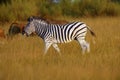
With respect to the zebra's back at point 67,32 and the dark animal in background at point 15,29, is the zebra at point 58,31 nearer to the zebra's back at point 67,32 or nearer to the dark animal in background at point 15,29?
the zebra's back at point 67,32

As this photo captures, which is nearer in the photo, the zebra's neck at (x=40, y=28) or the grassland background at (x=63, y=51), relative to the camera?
the grassland background at (x=63, y=51)

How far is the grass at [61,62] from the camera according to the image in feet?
25.7

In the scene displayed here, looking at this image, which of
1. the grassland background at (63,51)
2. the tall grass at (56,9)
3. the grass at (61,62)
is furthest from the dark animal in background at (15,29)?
the tall grass at (56,9)

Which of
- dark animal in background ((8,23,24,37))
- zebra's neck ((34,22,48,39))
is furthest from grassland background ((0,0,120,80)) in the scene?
zebra's neck ((34,22,48,39))

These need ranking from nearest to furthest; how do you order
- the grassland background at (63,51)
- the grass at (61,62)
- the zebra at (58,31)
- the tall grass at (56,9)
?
the grass at (61,62), the grassland background at (63,51), the zebra at (58,31), the tall grass at (56,9)

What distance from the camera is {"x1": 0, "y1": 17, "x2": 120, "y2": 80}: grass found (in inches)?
309

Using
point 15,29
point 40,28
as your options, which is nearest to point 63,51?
point 40,28

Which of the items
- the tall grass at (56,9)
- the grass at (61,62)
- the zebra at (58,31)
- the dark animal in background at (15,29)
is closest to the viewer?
the grass at (61,62)

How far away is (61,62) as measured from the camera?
9.75 m

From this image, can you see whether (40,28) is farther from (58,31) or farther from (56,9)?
(56,9)

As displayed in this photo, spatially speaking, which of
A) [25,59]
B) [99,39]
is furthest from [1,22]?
[25,59]

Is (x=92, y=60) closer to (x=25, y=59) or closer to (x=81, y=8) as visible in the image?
(x=25, y=59)

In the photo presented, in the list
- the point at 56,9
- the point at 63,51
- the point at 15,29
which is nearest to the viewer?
the point at 63,51

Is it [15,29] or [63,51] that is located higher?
[63,51]
